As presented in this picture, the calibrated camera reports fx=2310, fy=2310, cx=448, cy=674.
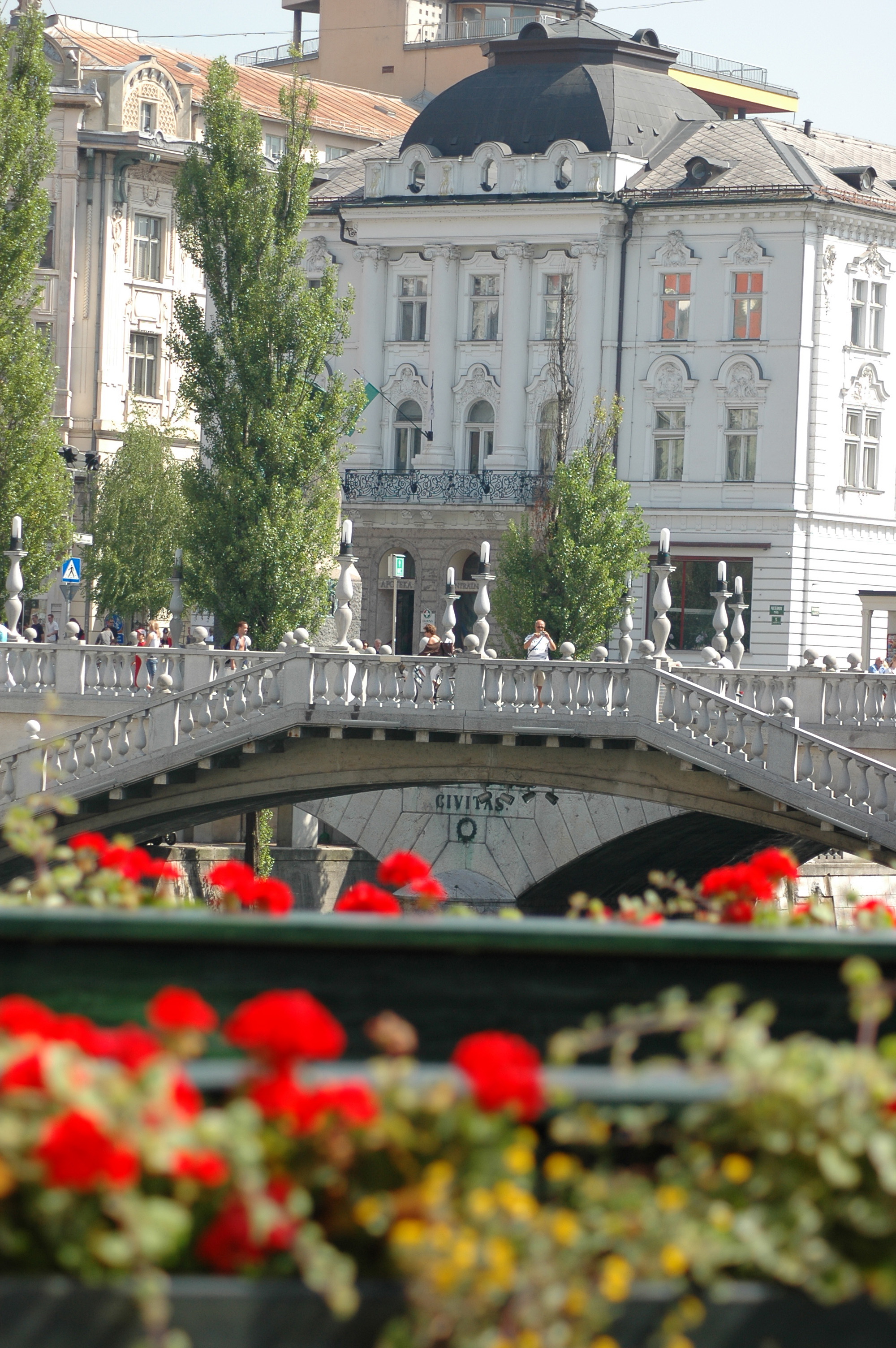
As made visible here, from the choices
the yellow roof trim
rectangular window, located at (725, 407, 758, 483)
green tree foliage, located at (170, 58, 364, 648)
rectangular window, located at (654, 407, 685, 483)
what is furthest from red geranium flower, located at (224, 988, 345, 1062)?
the yellow roof trim

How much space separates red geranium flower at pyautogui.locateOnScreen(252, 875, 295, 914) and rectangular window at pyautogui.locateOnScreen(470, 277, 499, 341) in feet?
154

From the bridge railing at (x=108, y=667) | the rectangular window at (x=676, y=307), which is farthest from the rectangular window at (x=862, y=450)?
the bridge railing at (x=108, y=667)

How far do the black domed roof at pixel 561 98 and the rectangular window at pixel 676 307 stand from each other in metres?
3.47

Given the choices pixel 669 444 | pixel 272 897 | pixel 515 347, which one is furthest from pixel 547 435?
pixel 272 897

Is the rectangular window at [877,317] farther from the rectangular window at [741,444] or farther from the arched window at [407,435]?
the arched window at [407,435]

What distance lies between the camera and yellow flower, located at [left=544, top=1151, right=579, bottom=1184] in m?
4.34

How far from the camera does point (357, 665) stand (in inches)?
1165

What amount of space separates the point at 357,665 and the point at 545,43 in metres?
29.2

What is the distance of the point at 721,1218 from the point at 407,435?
51424 mm

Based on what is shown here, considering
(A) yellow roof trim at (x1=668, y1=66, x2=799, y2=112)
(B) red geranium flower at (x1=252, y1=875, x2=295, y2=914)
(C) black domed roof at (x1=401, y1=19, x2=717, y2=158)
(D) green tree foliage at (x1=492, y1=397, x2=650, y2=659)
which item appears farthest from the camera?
(A) yellow roof trim at (x1=668, y1=66, x2=799, y2=112)

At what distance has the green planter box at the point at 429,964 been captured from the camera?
5223 millimetres

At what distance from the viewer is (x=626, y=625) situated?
35.7 m

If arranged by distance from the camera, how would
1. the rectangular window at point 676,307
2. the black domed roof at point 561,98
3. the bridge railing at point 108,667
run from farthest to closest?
1. the black domed roof at point 561,98
2. the rectangular window at point 676,307
3. the bridge railing at point 108,667

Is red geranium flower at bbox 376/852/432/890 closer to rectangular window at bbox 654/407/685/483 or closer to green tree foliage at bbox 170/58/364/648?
green tree foliage at bbox 170/58/364/648
